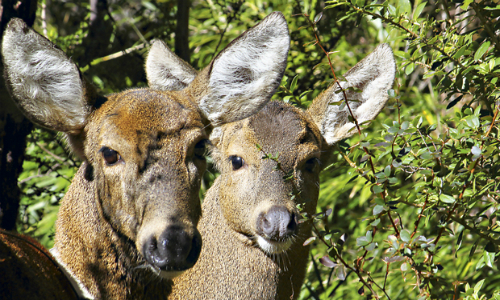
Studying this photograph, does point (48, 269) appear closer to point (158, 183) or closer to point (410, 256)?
point (158, 183)

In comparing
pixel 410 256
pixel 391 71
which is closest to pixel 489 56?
pixel 391 71

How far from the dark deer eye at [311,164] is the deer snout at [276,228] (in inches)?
22.6

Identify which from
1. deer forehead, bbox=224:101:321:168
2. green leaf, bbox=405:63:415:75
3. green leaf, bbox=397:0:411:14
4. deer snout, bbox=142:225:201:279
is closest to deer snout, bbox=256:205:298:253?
deer forehead, bbox=224:101:321:168

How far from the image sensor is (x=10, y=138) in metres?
3.88

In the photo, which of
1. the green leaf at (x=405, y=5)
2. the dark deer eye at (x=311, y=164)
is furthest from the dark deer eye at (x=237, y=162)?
the green leaf at (x=405, y=5)

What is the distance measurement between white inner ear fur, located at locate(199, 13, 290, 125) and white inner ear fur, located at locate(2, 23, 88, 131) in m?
0.75

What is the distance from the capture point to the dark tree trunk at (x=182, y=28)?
520 cm

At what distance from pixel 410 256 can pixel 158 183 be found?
A: 1444mm

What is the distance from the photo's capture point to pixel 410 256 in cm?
284

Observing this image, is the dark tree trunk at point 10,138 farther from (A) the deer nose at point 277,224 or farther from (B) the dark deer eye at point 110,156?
(A) the deer nose at point 277,224

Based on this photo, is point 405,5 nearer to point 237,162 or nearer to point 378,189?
point 378,189

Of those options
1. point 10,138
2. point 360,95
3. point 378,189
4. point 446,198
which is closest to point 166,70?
point 10,138

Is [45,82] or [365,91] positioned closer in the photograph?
[45,82]

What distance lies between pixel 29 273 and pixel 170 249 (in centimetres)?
87
